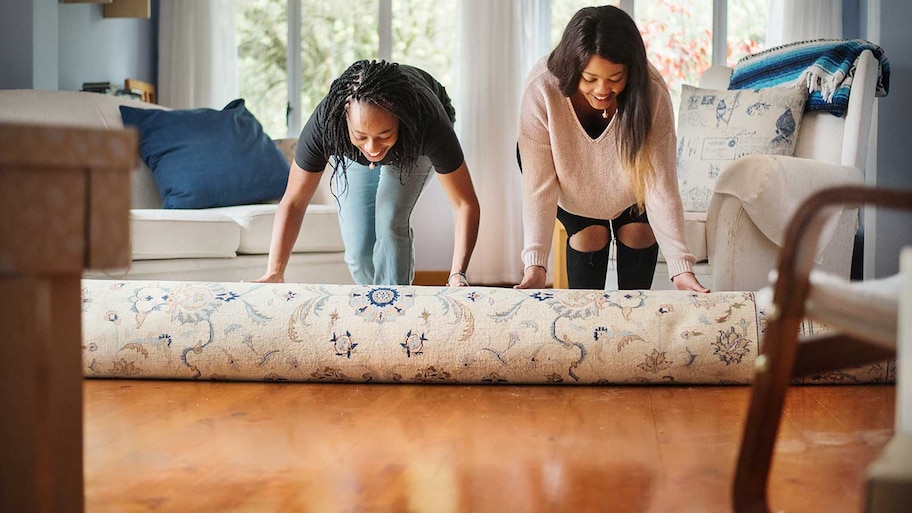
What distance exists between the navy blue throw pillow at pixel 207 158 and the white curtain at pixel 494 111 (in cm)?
130

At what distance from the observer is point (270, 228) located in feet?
11.1

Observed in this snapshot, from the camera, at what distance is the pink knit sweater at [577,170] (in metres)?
2.27

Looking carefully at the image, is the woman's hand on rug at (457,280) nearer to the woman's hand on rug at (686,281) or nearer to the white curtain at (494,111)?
the woman's hand on rug at (686,281)

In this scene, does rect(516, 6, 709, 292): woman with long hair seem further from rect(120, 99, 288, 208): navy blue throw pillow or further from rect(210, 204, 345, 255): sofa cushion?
rect(120, 99, 288, 208): navy blue throw pillow

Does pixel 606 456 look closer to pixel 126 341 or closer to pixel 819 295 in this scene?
pixel 819 295

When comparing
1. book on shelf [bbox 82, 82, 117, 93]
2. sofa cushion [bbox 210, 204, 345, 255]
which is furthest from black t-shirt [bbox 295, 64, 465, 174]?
book on shelf [bbox 82, 82, 117, 93]

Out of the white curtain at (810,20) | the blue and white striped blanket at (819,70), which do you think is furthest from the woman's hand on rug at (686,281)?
the white curtain at (810,20)

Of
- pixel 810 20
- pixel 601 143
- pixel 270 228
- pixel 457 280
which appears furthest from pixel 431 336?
pixel 810 20

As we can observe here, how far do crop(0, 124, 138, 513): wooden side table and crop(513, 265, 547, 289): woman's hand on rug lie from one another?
1670 millimetres

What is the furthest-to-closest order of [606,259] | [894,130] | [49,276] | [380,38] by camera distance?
1. [380,38]
2. [894,130]
3. [606,259]
4. [49,276]

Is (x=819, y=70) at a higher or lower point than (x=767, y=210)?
higher

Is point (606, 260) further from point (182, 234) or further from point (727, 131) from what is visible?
point (182, 234)

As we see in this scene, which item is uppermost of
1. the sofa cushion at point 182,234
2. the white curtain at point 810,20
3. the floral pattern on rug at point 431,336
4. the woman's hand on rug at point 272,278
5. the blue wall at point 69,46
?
the white curtain at point 810,20

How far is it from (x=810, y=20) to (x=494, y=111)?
5.46 feet
